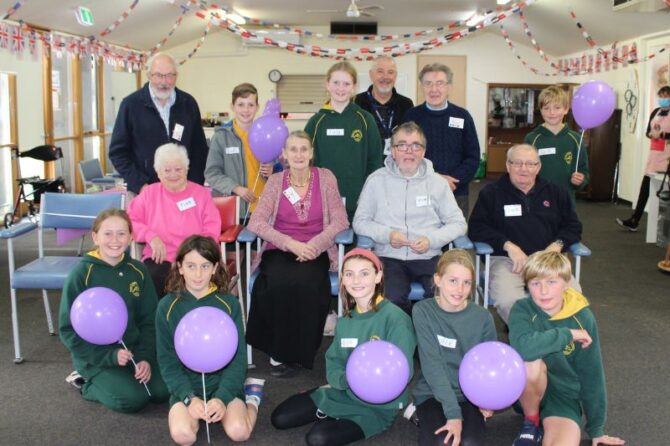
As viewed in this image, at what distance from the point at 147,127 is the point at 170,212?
732 millimetres

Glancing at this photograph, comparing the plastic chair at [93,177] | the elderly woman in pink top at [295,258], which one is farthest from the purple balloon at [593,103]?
the plastic chair at [93,177]

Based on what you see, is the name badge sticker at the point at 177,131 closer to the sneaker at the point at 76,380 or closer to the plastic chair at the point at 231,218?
the plastic chair at the point at 231,218

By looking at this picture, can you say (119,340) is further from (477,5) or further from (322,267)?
(477,5)

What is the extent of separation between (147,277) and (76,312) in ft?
1.60

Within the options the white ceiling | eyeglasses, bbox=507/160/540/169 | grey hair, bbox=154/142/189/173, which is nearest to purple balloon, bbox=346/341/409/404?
eyeglasses, bbox=507/160/540/169

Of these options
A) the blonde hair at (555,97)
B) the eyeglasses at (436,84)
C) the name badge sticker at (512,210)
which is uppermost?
the eyeglasses at (436,84)

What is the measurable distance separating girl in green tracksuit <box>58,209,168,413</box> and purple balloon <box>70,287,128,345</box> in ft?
0.73

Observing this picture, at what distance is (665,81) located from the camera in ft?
25.1

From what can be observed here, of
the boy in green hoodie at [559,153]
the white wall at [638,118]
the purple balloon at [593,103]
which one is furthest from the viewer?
the white wall at [638,118]

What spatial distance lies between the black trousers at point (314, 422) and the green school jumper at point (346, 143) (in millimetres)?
1387

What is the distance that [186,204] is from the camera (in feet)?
10.7

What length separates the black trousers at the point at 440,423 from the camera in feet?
7.35

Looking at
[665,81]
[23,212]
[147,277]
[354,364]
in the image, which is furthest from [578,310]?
[23,212]

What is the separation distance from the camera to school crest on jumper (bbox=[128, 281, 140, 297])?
2838 millimetres
